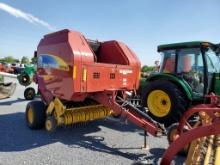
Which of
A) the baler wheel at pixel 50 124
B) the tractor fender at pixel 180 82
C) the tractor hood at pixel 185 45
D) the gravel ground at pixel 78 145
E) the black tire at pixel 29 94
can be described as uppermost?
the tractor hood at pixel 185 45

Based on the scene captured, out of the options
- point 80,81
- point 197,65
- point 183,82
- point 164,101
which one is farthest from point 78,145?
point 197,65

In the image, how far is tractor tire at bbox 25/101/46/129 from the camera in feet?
17.2

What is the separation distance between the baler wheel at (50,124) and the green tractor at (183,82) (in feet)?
8.12

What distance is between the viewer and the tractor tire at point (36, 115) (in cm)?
523

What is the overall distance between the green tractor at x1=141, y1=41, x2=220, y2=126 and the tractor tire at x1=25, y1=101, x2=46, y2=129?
2558 millimetres

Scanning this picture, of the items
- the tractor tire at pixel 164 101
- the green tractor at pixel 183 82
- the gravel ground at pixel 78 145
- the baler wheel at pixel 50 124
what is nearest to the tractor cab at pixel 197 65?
the green tractor at pixel 183 82

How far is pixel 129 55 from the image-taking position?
18.8ft

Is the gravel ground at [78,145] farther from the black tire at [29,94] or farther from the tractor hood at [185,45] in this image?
the black tire at [29,94]

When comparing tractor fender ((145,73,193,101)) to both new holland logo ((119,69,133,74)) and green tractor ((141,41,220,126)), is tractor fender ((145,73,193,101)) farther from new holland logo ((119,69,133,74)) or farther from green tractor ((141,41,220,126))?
new holland logo ((119,69,133,74))

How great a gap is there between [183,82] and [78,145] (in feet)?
9.40

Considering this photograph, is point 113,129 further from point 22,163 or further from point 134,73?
point 22,163

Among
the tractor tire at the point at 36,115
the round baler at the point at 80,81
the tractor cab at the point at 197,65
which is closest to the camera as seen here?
the round baler at the point at 80,81

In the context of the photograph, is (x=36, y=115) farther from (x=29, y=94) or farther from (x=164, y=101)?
(x=29, y=94)

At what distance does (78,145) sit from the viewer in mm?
4465
